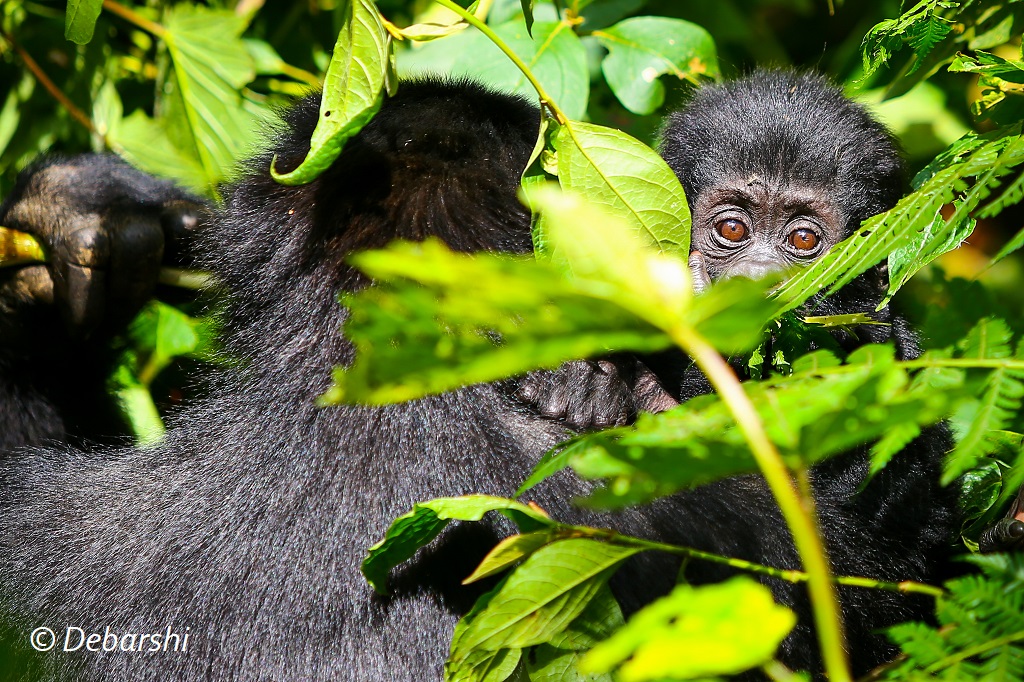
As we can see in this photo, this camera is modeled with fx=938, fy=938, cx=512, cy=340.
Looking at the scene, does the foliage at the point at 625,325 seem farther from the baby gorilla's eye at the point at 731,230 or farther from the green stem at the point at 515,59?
the baby gorilla's eye at the point at 731,230

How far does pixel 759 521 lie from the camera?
3.88 feet

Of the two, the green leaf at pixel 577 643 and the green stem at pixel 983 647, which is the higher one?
the green stem at pixel 983 647

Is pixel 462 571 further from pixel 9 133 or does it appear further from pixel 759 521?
pixel 9 133

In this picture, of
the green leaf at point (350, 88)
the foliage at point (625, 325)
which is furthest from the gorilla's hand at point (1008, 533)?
the green leaf at point (350, 88)

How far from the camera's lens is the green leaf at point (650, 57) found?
198cm

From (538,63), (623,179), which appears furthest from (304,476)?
(538,63)

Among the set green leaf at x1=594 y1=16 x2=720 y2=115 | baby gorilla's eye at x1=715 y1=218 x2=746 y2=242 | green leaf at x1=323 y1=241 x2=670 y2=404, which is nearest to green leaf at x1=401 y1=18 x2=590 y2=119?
green leaf at x1=594 y1=16 x2=720 y2=115

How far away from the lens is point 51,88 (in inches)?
91.8

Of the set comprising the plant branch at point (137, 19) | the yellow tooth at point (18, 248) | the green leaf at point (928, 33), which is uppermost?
the green leaf at point (928, 33)

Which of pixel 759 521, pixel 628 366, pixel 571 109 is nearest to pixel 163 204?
pixel 571 109

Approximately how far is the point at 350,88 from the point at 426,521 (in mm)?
494

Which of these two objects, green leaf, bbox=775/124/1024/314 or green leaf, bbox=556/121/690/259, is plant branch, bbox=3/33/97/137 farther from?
green leaf, bbox=775/124/1024/314

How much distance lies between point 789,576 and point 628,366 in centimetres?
62

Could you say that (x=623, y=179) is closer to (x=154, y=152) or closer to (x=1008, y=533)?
(x=1008, y=533)
